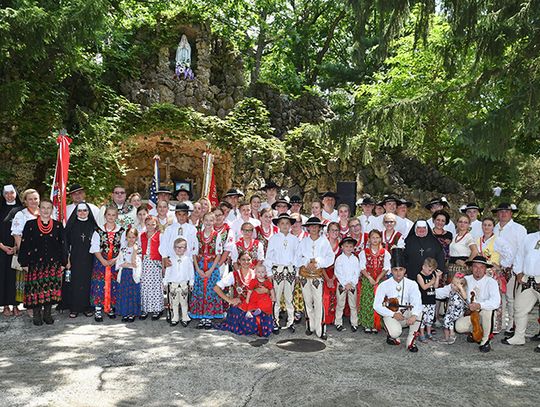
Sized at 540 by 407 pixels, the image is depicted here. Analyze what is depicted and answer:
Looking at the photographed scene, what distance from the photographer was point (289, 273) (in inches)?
238

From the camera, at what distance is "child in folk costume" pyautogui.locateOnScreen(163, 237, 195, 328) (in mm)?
5949

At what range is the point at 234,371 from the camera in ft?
14.5

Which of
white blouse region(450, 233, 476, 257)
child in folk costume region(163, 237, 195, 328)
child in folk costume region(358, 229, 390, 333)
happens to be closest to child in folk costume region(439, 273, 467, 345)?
white blouse region(450, 233, 476, 257)

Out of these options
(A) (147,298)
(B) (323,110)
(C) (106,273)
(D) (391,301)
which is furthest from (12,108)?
(B) (323,110)

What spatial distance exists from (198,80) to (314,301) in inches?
414

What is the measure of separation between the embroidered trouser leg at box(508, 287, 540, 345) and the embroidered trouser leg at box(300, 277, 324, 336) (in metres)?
2.36

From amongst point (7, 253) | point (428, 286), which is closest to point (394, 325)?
point (428, 286)

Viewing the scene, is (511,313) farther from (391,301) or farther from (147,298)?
(147,298)

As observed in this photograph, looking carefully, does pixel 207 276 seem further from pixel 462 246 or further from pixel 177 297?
pixel 462 246

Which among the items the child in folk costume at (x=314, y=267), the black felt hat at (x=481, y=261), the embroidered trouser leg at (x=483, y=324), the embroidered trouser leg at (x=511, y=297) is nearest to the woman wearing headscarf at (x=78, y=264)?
the child in folk costume at (x=314, y=267)

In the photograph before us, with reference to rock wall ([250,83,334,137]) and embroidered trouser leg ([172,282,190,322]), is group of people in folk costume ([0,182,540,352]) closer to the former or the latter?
embroidered trouser leg ([172,282,190,322])

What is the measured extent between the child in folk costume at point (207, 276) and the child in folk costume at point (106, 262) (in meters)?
1.12

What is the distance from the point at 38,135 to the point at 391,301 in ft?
28.8

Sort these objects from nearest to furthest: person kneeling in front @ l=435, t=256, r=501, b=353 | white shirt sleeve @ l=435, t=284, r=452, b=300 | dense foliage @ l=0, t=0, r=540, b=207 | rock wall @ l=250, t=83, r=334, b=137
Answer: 1. person kneeling in front @ l=435, t=256, r=501, b=353
2. white shirt sleeve @ l=435, t=284, r=452, b=300
3. dense foliage @ l=0, t=0, r=540, b=207
4. rock wall @ l=250, t=83, r=334, b=137
